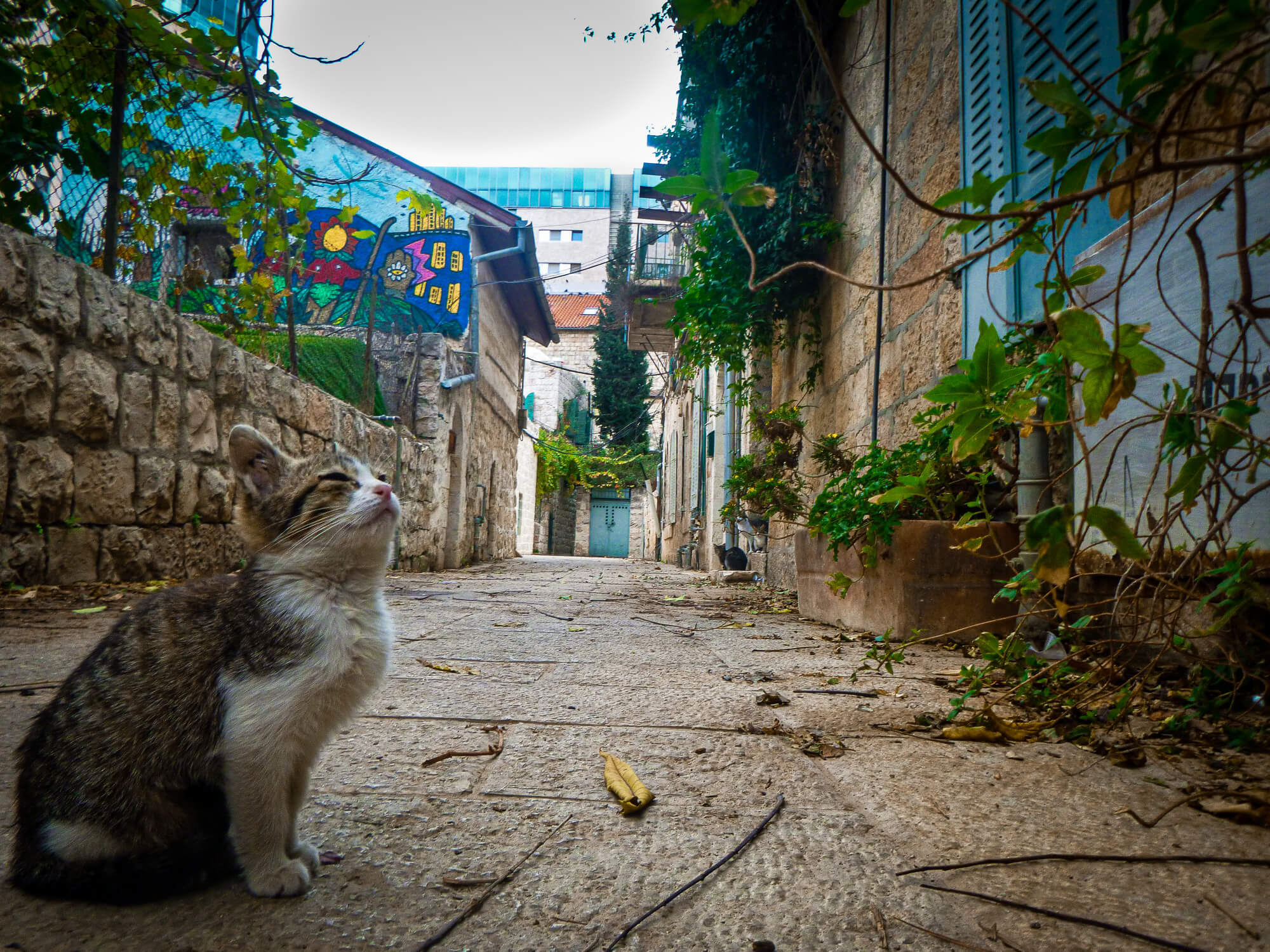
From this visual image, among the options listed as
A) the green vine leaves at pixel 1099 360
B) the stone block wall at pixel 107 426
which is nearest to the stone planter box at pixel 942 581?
the green vine leaves at pixel 1099 360

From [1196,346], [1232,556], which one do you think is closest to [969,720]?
[1232,556]

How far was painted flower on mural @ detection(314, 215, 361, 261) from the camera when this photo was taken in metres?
12.3

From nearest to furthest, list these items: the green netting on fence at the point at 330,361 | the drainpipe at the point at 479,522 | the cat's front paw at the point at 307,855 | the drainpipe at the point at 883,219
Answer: the cat's front paw at the point at 307,855, the drainpipe at the point at 883,219, the green netting on fence at the point at 330,361, the drainpipe at the point at 479,522

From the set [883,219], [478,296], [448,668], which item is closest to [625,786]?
[448,668]

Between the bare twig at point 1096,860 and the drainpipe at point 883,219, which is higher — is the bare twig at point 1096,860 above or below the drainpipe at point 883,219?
below

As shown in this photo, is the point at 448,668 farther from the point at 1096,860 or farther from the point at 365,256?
the point at 365,256

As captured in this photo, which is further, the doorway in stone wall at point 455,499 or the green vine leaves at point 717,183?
the doorway in stone wall at point 455,499

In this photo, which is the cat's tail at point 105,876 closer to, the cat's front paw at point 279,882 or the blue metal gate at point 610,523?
the cat's front paw at point 279,882

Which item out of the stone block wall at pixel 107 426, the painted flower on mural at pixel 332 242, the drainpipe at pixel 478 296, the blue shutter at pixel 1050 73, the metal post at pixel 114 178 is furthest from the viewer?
the drainpipe at pixel 478 296

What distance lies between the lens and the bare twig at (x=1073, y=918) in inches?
37.8

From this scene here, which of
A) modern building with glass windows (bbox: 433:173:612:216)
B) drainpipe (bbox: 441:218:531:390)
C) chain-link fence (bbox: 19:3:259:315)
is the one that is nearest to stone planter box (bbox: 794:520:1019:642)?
chain-link fence (bbox: 19:3:259:315)

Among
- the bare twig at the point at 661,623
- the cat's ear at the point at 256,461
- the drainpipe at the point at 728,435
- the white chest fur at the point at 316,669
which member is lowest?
the bare twig at the point at 661,623

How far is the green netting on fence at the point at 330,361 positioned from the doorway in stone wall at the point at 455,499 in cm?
209

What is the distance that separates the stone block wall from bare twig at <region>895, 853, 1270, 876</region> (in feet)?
14.6
